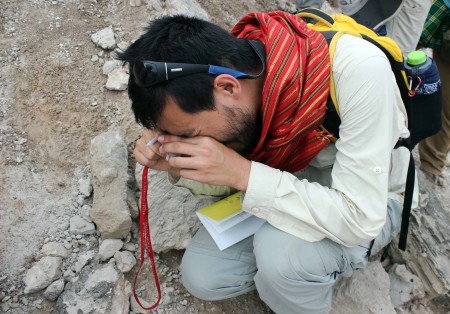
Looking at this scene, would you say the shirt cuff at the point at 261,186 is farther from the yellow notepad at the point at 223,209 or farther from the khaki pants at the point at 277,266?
the yellow notepad at the point at 223,209

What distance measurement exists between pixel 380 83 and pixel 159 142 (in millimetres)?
886

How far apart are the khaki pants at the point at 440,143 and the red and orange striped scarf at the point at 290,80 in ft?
5.94

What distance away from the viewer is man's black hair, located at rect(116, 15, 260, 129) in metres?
1.45

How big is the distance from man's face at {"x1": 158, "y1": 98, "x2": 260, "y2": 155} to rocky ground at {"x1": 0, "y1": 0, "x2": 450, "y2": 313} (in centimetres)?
82

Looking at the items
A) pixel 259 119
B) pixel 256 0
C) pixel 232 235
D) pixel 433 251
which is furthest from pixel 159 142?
pixel 256 0

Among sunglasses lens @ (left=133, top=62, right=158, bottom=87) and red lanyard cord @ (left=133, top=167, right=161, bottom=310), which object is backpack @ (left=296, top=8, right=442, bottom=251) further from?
red lanyard cord @ (left=133, top=167, right=161, bottom=310)

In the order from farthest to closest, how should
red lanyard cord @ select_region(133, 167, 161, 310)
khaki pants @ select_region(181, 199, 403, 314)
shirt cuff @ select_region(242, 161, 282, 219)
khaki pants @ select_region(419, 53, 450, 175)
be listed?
khaki pants @ select_region(419, 53, 450, 175), red lanyard cord @ select_region(133, 167, 161, 310), khaki pants @ select_region(181, 199, 403, 314), shirt cuff @ select_region(242, 161, 282, 219)

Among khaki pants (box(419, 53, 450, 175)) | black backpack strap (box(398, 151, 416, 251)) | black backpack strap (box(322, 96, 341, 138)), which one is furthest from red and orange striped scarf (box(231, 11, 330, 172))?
khaki pants (box(419, 53, 450, 175))

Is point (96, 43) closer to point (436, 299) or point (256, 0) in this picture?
point (256, 0)

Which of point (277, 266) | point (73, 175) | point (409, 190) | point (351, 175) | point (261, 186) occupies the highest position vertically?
point (351, 175)

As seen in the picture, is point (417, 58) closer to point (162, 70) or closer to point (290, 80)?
point (290, 80)

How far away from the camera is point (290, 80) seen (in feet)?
5.14

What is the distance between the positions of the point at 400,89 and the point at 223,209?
99 cm

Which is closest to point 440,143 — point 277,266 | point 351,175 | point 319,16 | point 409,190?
point 409,190
